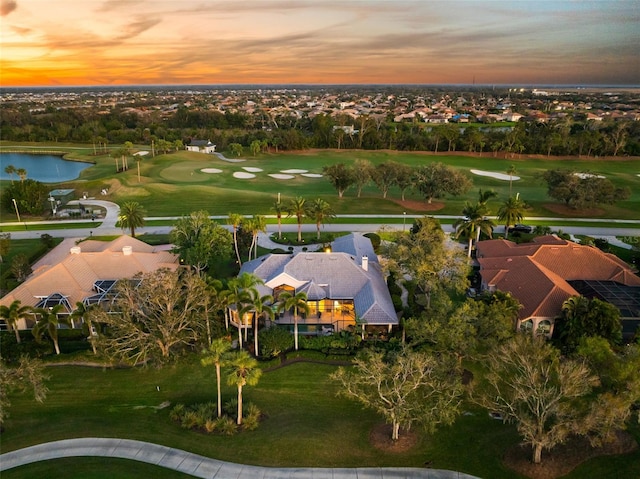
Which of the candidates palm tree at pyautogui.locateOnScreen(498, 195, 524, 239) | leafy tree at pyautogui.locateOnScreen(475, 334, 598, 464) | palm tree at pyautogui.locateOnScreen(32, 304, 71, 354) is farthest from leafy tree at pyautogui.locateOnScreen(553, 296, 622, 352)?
palm tree at pyautogui.locateOnScreen(32, 304, 71, 354)

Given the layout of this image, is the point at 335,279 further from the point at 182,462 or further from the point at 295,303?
the point at 182,462

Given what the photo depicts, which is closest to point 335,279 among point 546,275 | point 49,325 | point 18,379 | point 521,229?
point 546,275

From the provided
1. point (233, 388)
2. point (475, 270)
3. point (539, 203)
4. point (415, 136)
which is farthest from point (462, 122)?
point (233, 388)

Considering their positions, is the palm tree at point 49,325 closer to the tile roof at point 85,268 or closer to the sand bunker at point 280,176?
the tile roof at point 85,268

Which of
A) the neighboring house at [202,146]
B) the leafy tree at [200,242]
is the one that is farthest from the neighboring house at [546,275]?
the neighboring house at [202,146]

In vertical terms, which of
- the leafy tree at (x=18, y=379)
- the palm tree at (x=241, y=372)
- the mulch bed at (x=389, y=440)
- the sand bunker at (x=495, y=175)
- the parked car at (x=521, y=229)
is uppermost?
the sand bunker at (x=495, y=175)
